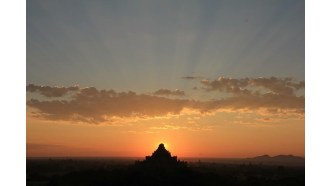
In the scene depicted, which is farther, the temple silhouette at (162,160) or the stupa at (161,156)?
the temple silhouette at (162,160)

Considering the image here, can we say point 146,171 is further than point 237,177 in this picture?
No

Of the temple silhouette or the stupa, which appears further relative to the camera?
the temple silhouette

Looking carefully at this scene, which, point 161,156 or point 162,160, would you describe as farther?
point 162,160

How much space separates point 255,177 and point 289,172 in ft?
13.5

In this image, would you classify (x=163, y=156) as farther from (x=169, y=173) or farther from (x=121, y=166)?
(x=121, y=166)

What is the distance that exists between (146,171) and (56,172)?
272 inches

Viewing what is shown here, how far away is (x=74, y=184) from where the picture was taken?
82.2 feet

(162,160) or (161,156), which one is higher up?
(161,156)

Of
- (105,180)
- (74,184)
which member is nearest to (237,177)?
(105,180)
